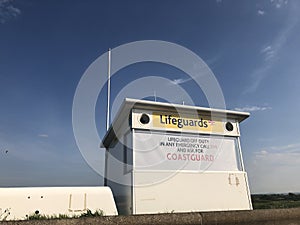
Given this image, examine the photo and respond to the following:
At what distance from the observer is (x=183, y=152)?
6.25 metres

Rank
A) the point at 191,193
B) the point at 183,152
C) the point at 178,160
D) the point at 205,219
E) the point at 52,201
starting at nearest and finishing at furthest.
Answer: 1. the point at 205,219
2. the point at 52,201
3. the point at 191,193
4. the point at 178,160
5. the point at 183,152

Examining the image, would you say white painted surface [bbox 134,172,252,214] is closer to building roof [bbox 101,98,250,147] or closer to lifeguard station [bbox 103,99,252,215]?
lifeguard station [bbox 103,99,252,215]

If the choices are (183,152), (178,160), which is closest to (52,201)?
(178,160)

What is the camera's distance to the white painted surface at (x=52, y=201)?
4.75 m

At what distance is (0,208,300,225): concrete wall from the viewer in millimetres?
2633

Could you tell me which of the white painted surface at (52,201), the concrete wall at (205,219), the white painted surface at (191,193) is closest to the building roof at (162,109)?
the white painted surface at (191,193)

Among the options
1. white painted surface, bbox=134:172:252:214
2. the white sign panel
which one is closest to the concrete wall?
white painted surface, bbox=134:172:252:214

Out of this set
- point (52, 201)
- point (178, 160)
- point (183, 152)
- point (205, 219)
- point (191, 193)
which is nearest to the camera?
point (205, 219)

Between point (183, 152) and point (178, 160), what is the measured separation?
10.3 inches

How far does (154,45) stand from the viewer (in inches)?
376

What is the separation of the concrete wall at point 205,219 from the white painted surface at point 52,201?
8.79 feet

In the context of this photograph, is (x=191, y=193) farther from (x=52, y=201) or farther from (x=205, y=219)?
(x=52, y=201)

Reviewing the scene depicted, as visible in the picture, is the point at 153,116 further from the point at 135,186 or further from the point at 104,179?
the point at 104,179

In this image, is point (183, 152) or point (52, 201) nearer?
point (52, 201)
